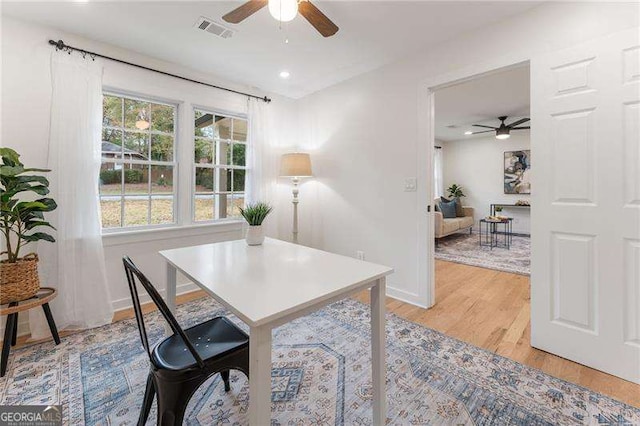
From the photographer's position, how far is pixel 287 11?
4.99ft

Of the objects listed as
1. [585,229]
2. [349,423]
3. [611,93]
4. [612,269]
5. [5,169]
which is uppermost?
[611,93]

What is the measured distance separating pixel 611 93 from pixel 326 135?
8.58 ft

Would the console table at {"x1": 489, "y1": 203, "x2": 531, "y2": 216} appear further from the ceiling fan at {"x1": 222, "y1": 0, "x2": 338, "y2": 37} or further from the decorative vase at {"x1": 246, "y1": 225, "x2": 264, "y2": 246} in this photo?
the decorative vase at {"x1": 246, "y1": 225, "x2": 264, "y2": 246}

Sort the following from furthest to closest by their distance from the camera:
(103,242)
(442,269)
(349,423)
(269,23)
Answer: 1. (442,269)
2. (103,242)
3. (269,23)
4. (349,423)

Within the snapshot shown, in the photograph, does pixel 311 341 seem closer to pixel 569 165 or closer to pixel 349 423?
pixel 349 423

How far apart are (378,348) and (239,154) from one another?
9.84 feet

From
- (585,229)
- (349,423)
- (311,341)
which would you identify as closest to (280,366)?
(311,341)

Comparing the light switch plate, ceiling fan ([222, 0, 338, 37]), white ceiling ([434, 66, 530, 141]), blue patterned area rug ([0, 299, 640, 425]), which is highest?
white ceiling ([434, 66, 530, 141])

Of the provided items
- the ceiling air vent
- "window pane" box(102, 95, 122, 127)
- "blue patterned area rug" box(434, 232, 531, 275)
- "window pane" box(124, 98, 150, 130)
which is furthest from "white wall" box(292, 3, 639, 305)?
"window pane" box(102, 95, 122, 127)

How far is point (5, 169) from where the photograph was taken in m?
1.80

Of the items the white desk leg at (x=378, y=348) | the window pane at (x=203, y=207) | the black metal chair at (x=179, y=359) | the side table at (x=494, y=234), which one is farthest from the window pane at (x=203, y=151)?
the side table at (x=494, y=234)

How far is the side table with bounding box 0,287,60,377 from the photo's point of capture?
1795mm

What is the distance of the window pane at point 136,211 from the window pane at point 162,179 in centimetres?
15

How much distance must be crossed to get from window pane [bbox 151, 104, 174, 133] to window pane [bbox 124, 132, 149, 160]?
0.49 feet
